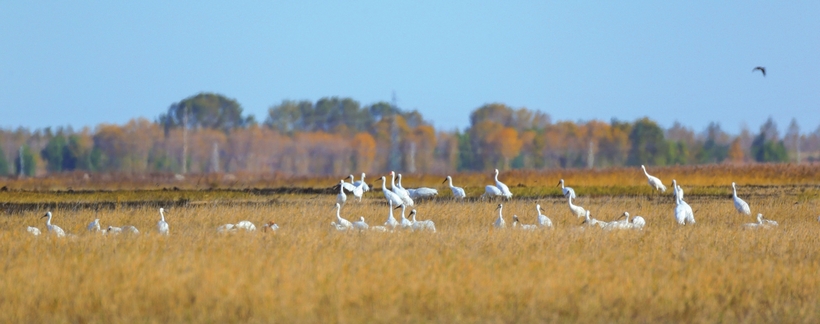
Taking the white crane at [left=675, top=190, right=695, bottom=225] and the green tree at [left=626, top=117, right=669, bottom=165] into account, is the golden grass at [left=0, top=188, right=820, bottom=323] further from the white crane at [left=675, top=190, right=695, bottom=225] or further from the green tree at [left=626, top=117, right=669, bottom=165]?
the green tree at [left=626, top=117, right=669, bottom=165]

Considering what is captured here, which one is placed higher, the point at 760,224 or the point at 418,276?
the point at 760,224

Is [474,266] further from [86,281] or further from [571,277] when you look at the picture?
[86,281]

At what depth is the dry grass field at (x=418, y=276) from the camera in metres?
8.73

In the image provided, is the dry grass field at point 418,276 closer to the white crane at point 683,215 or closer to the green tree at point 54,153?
the white crane at point 683,215

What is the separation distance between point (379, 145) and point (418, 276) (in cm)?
5386

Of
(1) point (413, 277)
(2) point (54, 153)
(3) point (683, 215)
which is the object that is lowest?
(1) point (413, 277)

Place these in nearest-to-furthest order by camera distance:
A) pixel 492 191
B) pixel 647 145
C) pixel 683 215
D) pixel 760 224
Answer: pixel 760 224, pixel 683 215, pixel 492 191, pixel 647 145

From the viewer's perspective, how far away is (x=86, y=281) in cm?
945

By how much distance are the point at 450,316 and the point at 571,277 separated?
5.72 feet

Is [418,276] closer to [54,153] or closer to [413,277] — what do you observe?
[413,277]

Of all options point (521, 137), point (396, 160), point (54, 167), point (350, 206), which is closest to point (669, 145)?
point (521, 137)

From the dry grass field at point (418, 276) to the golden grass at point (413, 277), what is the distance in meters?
0.02

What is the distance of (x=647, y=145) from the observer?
66.8 m

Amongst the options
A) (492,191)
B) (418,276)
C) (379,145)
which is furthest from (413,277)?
(379,145)
